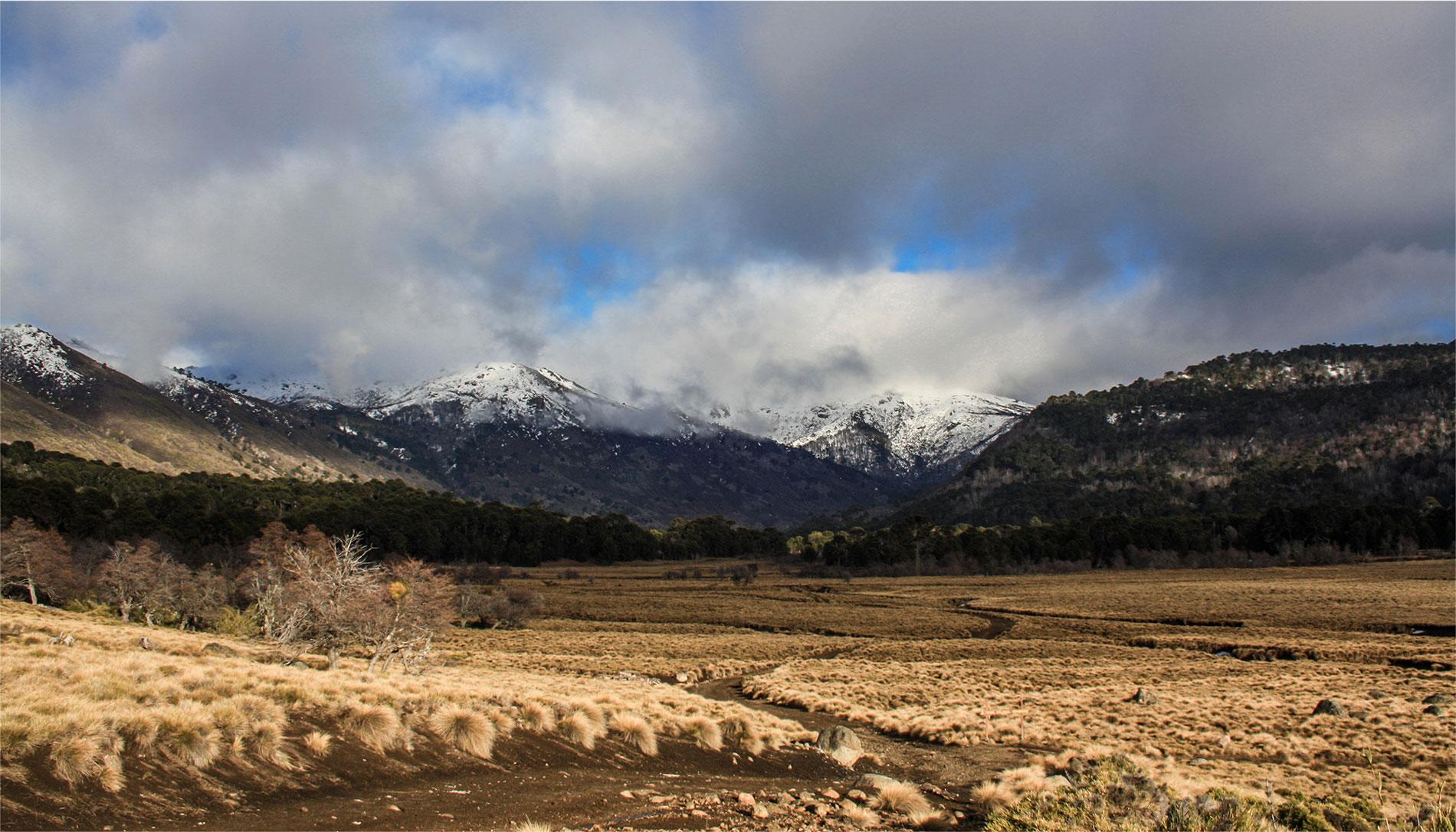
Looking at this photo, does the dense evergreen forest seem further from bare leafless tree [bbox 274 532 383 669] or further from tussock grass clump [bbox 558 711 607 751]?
tussock grass clump [bbox 558 711 607 751]

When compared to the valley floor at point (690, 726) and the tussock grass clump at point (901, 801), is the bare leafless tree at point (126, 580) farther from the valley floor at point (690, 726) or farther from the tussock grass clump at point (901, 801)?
the tussock grass clump at point (901, 801)

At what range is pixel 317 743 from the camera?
46.9 feet

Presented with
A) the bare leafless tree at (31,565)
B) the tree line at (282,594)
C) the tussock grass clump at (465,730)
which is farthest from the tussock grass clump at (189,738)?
the bare leafless tree at (31,565)

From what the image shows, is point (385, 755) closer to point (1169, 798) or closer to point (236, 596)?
point (1169, 798)

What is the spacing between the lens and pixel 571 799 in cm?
1418

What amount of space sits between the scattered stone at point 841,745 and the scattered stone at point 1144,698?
15295mm

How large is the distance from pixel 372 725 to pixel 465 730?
A: 184 centimetres

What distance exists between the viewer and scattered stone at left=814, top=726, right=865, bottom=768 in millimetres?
21953

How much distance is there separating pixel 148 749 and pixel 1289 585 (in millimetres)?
110590

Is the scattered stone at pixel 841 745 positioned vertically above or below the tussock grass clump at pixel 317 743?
below

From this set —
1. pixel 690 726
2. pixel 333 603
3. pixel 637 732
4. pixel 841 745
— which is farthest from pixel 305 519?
pixel 841 745

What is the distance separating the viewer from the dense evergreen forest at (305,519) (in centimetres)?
8881

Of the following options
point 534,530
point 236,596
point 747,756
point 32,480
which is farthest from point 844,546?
point 747,756

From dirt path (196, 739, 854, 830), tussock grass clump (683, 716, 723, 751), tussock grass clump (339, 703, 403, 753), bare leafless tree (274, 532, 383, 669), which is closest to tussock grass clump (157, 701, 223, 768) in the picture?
dirt path (196, 739, 854, 830)
